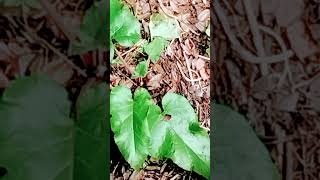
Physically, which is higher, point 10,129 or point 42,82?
point 42,82

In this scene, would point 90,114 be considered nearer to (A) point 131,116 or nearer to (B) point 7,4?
(A) point 131,116

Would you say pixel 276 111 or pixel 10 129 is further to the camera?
pixel 276 111

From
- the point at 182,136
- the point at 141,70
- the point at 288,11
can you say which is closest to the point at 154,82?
the point at 141,70

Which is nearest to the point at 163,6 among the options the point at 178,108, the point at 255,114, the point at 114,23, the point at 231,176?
the point at 114,23

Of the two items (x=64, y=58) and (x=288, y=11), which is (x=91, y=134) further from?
(x=288, y=11)

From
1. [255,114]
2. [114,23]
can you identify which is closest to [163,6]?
[114,23]

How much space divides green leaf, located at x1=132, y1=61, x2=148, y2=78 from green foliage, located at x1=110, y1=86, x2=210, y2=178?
36 millimetres

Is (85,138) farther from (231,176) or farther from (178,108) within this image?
(231,176)

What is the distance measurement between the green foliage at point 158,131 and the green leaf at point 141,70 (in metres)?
0.04

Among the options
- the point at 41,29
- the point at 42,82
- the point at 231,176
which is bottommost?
the point at 231,176

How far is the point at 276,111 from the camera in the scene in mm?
1555

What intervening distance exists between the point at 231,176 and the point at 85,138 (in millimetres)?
383

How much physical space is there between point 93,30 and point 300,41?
1.72 ft

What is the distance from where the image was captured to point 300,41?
5.07 feet
